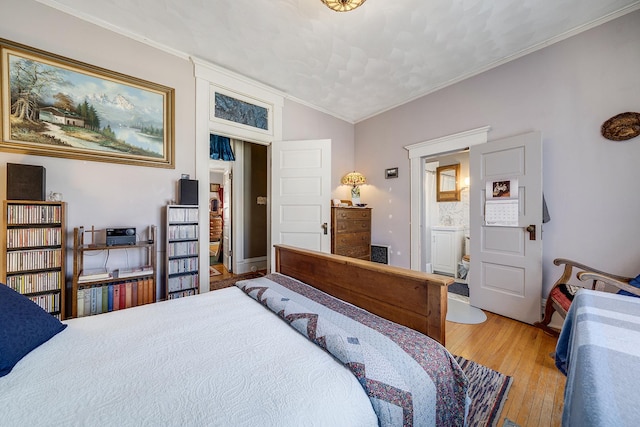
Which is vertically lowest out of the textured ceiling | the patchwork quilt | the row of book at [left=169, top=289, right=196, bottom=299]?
the row of book at [left=169, top=289, right=196, bottom=299]

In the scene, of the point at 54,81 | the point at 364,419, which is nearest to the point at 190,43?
the point at 54,81

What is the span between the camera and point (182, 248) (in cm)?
240

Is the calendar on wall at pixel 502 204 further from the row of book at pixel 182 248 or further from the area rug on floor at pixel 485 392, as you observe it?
the row of book at pixel 182 248

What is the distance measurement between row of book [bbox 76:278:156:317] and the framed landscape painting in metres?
1.14

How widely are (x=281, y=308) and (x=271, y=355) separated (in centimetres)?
34

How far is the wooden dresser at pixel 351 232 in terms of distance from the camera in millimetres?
3350

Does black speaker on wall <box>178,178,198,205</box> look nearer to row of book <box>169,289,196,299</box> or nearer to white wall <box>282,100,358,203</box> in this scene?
row of book <box>169,289,196,299</box>

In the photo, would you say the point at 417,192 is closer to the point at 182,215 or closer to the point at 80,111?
the point at 182,215

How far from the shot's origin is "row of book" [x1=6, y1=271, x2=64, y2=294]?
169cm

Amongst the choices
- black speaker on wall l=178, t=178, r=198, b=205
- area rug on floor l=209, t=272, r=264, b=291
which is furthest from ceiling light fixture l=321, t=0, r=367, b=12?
area rug on floor l=209, t=272, r=264, b=291

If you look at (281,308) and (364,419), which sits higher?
(281,308)

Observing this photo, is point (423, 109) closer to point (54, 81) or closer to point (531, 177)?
A: point (531, 177)

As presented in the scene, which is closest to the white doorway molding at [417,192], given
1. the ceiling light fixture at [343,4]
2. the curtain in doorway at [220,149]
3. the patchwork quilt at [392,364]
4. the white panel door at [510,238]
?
the white panel door at [510,238]

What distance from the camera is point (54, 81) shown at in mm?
2000
